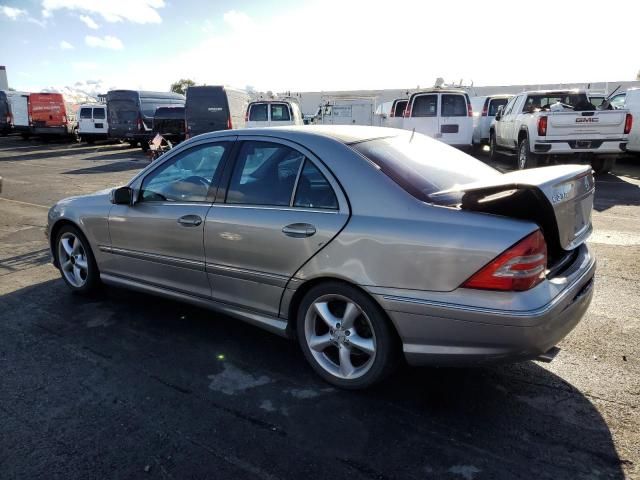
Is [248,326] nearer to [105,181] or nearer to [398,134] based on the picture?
[398,134]

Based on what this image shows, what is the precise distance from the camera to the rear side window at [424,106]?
46.6ft

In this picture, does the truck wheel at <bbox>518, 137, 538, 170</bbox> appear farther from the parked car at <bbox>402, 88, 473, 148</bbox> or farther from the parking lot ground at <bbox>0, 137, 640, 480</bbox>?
the parking lot ground at <bbox>0, 137, 640, 480</bbox>

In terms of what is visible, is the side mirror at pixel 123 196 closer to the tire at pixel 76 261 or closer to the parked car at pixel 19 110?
the tire at pixel 76 261

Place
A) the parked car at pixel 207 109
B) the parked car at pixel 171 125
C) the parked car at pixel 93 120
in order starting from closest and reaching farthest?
the parked car at pixel 207 109
the parked car at pixel 171 125
the parked car at pixel 93 120

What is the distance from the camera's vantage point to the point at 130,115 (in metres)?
22.3

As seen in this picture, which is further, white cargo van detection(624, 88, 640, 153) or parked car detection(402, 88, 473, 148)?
parked car detection(402, 88, 473, 148)

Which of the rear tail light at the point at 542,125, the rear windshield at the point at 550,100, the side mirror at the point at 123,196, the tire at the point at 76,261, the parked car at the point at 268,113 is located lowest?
the tire at the point at 76,261

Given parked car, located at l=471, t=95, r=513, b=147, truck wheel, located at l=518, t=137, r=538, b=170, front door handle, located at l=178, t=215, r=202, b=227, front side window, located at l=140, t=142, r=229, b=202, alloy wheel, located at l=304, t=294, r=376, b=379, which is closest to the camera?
alloy wheel, located at l=304, t=294, r=376, b=379

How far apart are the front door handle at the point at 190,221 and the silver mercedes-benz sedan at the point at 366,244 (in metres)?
0.01

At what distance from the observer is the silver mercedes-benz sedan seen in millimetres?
2580

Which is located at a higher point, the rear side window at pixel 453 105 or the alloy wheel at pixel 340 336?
the rear side window at pixel 453 105

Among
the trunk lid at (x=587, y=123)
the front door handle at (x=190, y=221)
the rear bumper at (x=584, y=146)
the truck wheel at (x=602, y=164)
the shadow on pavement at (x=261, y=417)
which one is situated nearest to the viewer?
the shadow on pavement at (x=261, y=417)

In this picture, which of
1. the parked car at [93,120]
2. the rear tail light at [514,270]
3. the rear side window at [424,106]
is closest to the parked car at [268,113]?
the rear side window at [424,106]

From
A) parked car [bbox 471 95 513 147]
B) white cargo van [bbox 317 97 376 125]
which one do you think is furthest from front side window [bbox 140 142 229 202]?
white cargo van [bbox 317 97 376 125]
